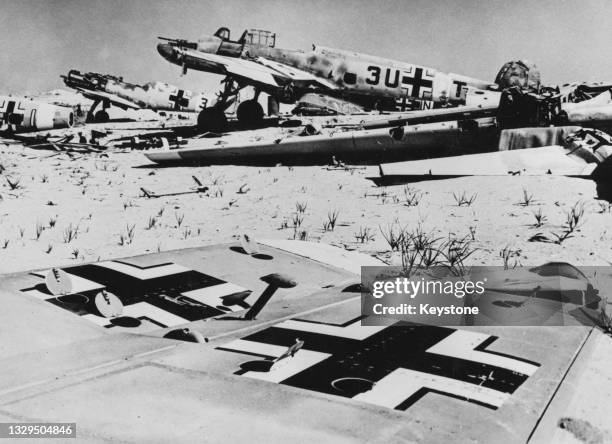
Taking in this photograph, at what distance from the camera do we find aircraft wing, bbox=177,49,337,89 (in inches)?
553

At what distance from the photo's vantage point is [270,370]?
149 cm

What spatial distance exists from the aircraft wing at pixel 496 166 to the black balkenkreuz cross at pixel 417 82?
8856 mm

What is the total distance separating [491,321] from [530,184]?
5.47 meters

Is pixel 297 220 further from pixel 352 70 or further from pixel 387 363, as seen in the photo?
pixel 352 70

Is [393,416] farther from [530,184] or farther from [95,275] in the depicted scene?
[530,184]

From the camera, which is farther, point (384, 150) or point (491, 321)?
point (384, 150)

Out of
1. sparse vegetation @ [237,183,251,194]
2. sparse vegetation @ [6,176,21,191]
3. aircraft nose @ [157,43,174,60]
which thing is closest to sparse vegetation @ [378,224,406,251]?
sparse vegetation @ [237,183,251,194]

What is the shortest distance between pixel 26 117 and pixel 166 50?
14.3ft

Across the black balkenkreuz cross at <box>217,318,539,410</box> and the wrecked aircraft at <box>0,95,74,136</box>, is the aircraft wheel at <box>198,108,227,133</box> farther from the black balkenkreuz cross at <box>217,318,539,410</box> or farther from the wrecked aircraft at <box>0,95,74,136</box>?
the black balkenkreuz cross at <box>217,318,539,410</box>

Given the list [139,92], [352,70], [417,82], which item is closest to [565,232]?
[352,70]

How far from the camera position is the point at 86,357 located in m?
1.57

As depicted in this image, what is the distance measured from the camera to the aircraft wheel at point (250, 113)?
1545cm

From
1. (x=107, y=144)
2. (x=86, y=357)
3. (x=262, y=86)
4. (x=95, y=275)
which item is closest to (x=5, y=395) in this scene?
(x=86, y=357)

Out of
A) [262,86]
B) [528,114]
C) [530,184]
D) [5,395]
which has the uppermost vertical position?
[262,86]
